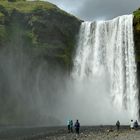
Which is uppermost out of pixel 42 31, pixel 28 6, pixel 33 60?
pixel 28 6

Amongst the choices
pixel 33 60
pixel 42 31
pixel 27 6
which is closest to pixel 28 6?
pixel 27 6

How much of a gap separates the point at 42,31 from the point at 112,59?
19.0m

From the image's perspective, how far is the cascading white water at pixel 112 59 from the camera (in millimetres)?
102062

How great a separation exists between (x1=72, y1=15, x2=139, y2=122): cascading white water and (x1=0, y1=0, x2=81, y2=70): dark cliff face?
320 centimetres

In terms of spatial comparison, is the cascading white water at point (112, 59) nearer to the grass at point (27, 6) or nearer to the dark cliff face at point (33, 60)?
the dark cliff face at point (33, 60)

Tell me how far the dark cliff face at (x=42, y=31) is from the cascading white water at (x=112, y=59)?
3199 millimetres

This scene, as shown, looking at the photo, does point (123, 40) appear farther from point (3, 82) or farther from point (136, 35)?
point (3, 82)

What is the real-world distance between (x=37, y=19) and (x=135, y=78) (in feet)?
97.3

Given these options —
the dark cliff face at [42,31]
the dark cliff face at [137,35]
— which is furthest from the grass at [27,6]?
the dark cliff face at [137,35]

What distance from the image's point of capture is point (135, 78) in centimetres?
10206

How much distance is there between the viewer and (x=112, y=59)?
109 metres

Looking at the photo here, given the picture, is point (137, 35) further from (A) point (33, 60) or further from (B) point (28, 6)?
(B) point (28, 6)

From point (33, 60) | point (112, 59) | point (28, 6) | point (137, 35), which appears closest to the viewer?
point (137, 35)

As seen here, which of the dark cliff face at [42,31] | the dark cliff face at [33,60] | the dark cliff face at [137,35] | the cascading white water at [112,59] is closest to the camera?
the dark cliff face at [33,60]
